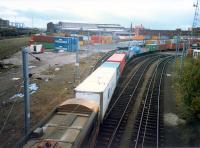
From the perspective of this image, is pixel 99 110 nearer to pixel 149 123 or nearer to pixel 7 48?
pixel 149 123

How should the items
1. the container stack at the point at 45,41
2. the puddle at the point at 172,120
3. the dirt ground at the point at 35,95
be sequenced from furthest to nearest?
the container stack at the point at 45,41, the puddle at the point at 172,120, the dirt ground at the point at 35,95

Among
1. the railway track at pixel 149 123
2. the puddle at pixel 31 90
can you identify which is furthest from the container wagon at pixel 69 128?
the puddle at pixel 31 90

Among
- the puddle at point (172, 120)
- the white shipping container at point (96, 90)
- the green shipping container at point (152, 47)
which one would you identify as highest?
the green shipping container at point (152, 47)

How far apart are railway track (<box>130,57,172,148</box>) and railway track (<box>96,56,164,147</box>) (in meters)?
1.25

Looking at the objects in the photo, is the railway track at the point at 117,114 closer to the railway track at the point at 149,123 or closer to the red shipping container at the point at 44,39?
the railway track at the point at 149,123

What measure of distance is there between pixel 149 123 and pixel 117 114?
3141mm

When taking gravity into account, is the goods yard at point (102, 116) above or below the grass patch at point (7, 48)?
below

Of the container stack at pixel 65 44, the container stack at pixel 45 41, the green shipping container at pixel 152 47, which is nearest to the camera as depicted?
the container stack at pixel 65 44

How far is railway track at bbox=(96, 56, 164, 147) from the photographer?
18.7m

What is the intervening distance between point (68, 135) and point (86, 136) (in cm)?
111

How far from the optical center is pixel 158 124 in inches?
845

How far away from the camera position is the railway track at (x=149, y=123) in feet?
61.1

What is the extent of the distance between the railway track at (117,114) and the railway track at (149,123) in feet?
4.10

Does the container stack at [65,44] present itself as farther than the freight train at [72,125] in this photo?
Yes
